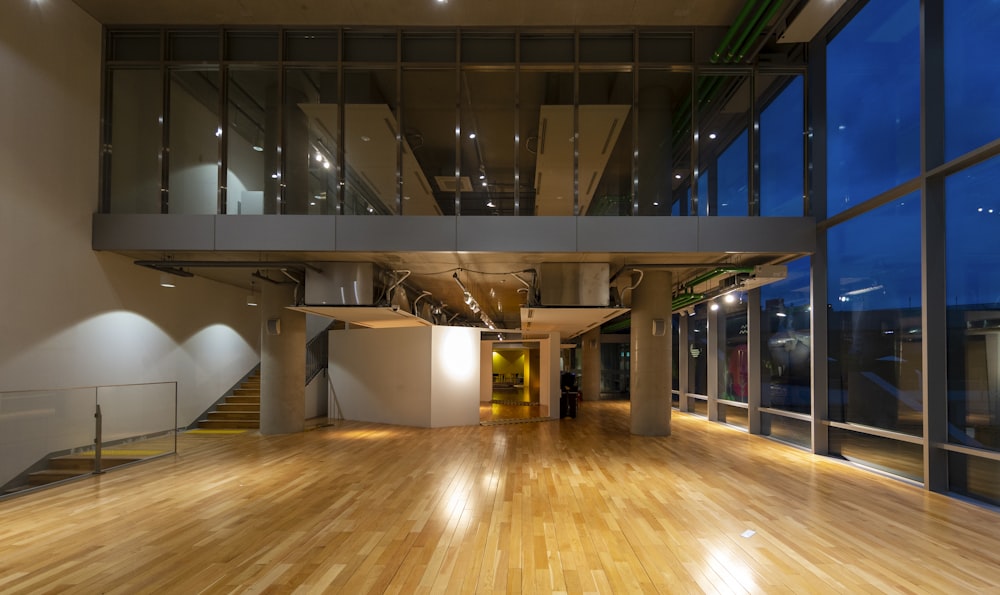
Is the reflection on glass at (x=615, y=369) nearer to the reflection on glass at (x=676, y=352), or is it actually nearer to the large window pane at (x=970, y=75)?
the reflection on glass at (x=676, y=352)

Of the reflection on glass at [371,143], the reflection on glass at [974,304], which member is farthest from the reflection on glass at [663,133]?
the reflection on glass at [371,143]

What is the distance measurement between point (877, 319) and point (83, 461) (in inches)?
439

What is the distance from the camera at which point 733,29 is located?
29.1 feet

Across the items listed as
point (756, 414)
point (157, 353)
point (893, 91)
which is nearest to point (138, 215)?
point (157, 353)

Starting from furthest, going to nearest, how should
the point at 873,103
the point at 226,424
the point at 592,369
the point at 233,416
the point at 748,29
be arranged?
the point at 592,369, the point at 233,416, the point at 226,424, the point at 748,29, the point at 873,103

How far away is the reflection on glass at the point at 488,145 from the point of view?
30.8 ft

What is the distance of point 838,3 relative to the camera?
23.2 feet

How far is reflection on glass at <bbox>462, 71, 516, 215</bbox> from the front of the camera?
9.38 metres

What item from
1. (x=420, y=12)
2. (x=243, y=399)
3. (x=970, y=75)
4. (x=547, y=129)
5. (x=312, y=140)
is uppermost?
(x=420, y=12)

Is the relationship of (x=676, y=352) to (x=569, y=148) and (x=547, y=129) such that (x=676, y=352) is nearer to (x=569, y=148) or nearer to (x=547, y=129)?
(x=569, y=148)

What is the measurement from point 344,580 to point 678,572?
8.16 ft

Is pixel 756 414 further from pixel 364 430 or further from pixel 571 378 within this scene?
pixel 364 430

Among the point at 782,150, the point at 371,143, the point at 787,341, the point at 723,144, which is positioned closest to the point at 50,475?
the point at 371,143

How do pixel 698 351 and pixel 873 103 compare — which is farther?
pixel 698 351
